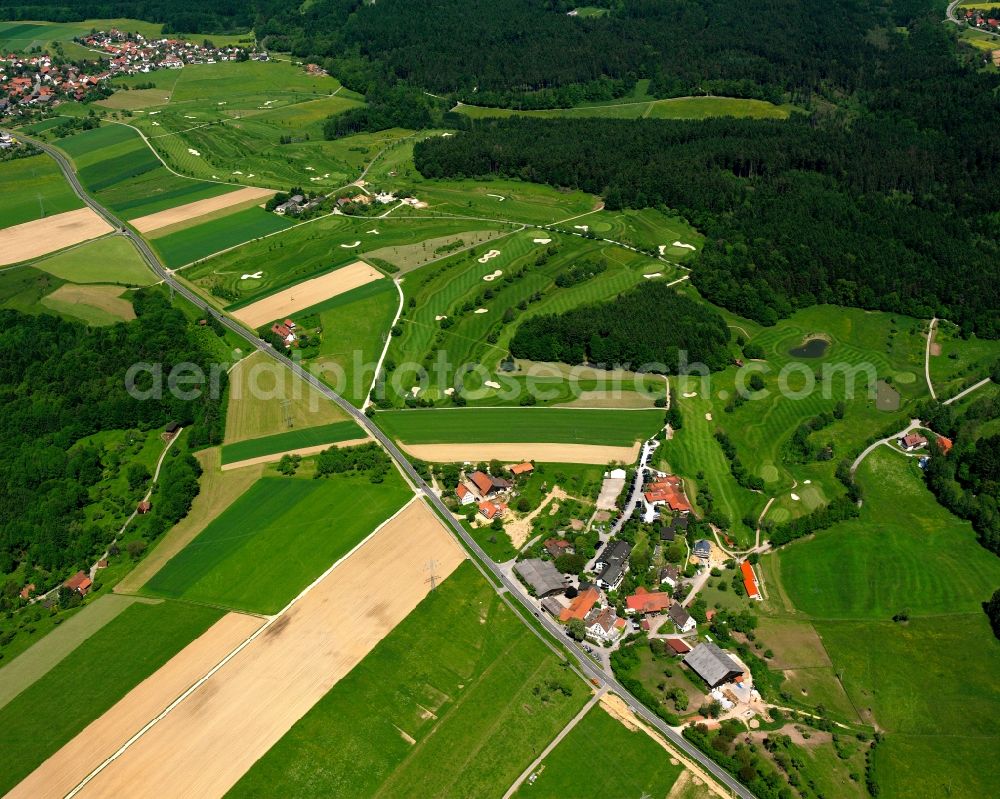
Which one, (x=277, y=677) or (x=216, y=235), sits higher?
(x=216, y=235)

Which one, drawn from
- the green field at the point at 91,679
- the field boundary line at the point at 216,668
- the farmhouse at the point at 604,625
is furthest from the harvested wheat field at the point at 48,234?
the farmhouse at the point at 604,625

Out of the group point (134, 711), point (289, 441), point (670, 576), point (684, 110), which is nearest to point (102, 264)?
point (289, 441)

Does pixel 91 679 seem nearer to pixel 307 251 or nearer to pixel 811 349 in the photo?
pixel 307 251

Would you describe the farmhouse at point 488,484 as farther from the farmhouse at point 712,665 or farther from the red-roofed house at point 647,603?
the farmhouse at point 712,665

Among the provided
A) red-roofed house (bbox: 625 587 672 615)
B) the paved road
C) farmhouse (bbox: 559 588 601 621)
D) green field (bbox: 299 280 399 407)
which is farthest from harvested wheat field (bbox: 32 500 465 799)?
green field (bbox: 299 280 399 407)

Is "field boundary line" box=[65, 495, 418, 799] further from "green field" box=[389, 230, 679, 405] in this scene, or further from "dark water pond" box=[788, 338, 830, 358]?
"dark water pond" box=[788, 338, 830, 358]

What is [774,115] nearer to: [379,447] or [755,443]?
[755,443]
